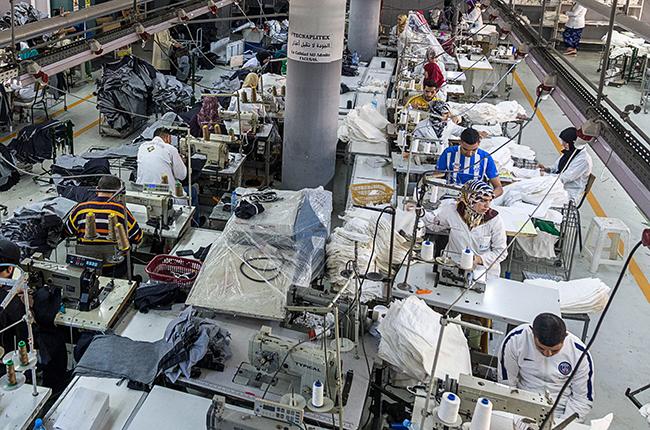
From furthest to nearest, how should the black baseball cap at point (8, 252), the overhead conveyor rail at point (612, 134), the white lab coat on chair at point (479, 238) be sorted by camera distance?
the white lab coat on chair at point (479, 238), the black baseball cap at point (8, 252), the overhead conveyor rail at point (612, 134)

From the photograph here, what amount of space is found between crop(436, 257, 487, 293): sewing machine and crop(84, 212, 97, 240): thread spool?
2494mm

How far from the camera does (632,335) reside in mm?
5637

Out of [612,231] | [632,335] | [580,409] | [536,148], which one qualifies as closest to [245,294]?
[580,409]

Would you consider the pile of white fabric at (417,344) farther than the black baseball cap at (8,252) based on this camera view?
No

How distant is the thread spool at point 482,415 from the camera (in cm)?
267

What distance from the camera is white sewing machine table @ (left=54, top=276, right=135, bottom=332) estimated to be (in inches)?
163

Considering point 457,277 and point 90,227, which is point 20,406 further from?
point 457,277

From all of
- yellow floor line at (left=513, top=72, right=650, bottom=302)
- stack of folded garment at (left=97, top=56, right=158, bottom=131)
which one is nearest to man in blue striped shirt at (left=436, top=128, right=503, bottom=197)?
yellow floor line at (left=513, top=72, right=650, bottom=302)

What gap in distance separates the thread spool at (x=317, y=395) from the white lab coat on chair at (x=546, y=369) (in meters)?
1.31

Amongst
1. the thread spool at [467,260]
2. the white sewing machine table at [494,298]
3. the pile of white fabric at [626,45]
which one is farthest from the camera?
the pile of white fabric at [626,45]

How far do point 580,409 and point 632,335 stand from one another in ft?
8.07

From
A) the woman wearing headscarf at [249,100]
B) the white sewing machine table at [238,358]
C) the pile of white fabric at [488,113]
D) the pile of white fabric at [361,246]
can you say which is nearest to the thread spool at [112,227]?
the white sewing machine table at [238,358]

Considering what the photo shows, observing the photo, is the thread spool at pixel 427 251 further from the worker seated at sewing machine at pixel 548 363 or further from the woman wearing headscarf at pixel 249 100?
the woman wearing headscarf at pixel 249 100

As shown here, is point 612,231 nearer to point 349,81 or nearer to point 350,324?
point 350,324
